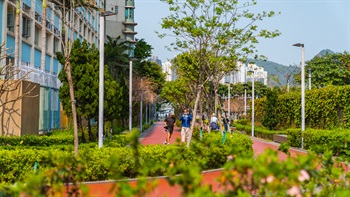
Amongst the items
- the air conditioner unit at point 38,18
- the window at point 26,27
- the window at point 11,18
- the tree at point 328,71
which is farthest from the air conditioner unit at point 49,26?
the tree at point 328,71

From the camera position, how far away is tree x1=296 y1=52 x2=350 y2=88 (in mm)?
67250

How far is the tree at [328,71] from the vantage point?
221 feet

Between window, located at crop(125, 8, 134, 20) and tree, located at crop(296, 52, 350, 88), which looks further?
window, located at crop(125, 8, 134, 20)

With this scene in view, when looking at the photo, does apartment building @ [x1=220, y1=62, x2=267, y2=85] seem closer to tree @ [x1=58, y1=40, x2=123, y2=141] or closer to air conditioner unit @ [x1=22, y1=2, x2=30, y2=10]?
tree @ [x1=58, y1=40, x2=123, y2=141]

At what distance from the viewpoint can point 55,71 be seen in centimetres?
4194

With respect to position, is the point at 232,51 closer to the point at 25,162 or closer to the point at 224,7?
the point at 224,7

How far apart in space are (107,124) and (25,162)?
2217 centimetres

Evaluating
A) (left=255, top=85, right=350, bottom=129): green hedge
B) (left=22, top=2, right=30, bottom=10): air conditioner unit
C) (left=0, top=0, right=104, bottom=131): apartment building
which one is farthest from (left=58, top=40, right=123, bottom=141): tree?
(left=255, top=85, right=350, bottom=129): green hedge

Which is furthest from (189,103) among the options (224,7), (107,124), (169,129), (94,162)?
(94,162)

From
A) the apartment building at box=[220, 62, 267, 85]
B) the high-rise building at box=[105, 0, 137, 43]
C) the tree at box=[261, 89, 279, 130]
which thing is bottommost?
the tree at box=[261, 89, 279, 130]

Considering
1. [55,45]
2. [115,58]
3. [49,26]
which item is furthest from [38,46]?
[115,58]

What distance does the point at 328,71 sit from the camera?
68438mm

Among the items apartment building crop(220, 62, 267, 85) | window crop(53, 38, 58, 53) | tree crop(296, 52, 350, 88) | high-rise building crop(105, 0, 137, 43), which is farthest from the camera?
high-rise building crop(105, 0, 137, 43)

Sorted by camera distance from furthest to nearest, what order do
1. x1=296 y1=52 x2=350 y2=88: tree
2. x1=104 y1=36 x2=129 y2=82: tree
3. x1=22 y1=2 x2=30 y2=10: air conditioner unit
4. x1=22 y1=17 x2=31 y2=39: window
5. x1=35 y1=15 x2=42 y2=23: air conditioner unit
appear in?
x1=296 y1=52 x2=350 y2=88: tree
x1=104 y1=36 x2=129 y2=82: tree
x1=35 y1=15 x2=42 y2=23: air conditioner unit
x1=22 y1=17 x2=31 y2=39: window
x1=22 y1=2 x2=30 y2=10: air conditioner unit
